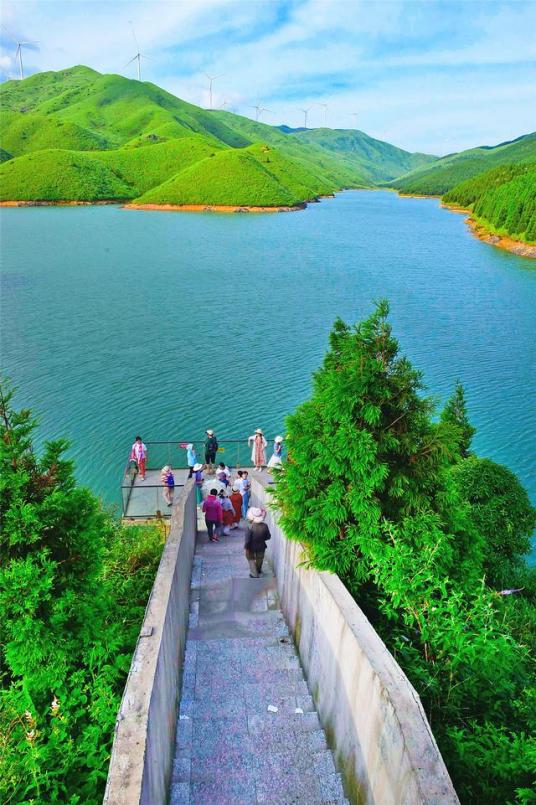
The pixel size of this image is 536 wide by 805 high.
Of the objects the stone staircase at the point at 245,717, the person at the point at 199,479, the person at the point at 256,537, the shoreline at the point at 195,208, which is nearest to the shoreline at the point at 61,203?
the shoreline at the point at 195,208

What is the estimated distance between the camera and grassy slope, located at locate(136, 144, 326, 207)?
393 ft

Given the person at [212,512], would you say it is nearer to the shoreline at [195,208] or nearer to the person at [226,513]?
the person at [226,513]

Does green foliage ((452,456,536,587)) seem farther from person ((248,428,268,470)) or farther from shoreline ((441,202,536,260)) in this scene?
shoreline ((441,202,536,260))

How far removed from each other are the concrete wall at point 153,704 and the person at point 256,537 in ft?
5.56

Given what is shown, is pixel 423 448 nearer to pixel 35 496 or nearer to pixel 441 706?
pixel 441 706

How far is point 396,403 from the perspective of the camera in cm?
635

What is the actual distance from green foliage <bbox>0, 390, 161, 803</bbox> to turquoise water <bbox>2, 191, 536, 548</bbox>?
12392 mm

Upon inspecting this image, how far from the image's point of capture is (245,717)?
530cm

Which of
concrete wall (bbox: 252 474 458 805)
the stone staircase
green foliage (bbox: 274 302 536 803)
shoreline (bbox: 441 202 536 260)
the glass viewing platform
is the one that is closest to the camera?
concrete wall (bbox: 252 474 458 805)

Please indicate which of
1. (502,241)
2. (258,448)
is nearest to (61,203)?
(502,241)

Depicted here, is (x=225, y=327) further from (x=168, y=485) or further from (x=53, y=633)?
(x=53, y=633)

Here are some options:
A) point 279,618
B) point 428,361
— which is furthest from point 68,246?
point 279,618

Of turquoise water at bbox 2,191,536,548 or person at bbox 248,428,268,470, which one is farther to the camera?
turquoise water at bbox 2,191,536,548

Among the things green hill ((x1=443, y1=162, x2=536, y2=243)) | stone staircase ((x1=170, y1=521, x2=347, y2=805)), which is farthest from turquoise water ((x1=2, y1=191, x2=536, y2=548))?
stone staircase ((x1=170, y1=521, x2=347, y2=805))
